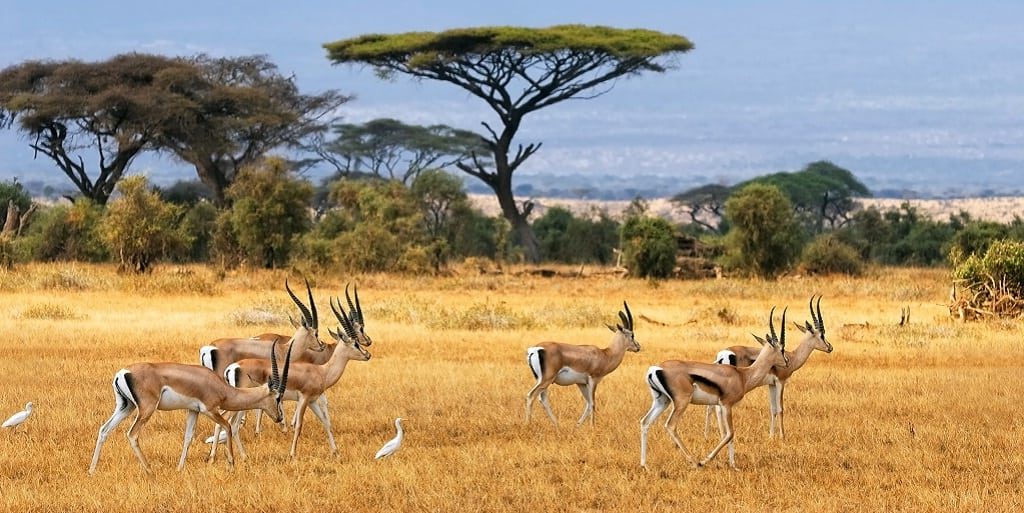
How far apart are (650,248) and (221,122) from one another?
14822 mm

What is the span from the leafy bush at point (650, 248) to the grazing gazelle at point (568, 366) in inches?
723

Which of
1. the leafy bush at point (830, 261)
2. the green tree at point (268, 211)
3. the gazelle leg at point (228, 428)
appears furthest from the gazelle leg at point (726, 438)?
the leafy bush at point (830, 261)

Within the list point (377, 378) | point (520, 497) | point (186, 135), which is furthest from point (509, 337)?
point (186, 135)

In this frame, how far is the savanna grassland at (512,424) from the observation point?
8039mm

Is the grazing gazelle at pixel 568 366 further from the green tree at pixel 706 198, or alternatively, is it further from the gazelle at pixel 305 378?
the green tree at pixel 706 198

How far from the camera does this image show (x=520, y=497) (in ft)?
26.4

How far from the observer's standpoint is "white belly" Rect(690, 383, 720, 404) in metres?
8.91

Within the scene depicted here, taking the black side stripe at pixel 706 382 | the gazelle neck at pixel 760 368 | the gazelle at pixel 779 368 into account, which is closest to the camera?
the black side stripe at pixel 706 382

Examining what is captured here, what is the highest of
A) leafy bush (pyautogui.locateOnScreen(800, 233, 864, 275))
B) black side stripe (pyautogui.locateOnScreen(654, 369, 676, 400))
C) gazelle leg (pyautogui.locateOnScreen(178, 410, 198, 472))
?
black side stripe (pyautogui.locateOnScreen(654, 369, 676, 400))

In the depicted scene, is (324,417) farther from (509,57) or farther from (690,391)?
(509,57)

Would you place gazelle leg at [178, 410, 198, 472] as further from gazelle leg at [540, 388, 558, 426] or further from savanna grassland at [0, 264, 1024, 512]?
gazelle leg at [540, 388, 558, 426]

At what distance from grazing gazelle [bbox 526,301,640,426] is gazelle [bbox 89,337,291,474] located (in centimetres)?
244

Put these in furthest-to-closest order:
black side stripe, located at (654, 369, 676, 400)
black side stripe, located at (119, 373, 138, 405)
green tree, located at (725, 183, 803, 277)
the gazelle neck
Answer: green tree, located at (725, 183, 803, 277) → the gazelle neck → black side stripe, located at (654, 369, 676, 400) → black side stripe, located at (119, 373, 138, 405)

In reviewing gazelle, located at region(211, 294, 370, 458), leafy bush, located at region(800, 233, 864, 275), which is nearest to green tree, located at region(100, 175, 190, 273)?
leafy bush, located at region(800, 233, 864, 275)
